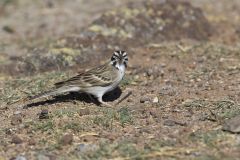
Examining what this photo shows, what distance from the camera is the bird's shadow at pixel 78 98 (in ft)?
31.7

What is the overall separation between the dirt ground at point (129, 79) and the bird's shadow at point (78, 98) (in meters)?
0.02

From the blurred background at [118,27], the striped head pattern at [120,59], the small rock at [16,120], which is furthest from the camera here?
the blurred background at [118,27]

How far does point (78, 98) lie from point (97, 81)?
15.1 inches

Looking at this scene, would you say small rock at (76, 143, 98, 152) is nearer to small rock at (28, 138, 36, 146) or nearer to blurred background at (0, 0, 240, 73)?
small rock at (28, 138, 36, 146)

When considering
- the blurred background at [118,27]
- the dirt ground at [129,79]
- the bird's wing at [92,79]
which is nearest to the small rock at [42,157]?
the dirt ground at [129,79]

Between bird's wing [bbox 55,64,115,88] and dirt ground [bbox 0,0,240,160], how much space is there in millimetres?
252

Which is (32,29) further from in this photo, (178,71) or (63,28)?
(178,71)

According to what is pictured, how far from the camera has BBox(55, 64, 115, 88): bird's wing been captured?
379 inches

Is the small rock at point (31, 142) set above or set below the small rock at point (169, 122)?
below

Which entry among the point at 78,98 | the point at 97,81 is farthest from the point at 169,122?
the point at 78,98

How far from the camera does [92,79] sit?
9.74 meters

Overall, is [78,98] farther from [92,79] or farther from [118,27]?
[118,27]

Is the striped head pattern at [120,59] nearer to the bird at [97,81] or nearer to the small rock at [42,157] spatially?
the bird at [97,81]

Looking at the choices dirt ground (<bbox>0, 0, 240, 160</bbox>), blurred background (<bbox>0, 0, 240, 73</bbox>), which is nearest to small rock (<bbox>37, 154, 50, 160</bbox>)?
dirt ground (<bbox>0, 0, 240, 160</bbox>)
